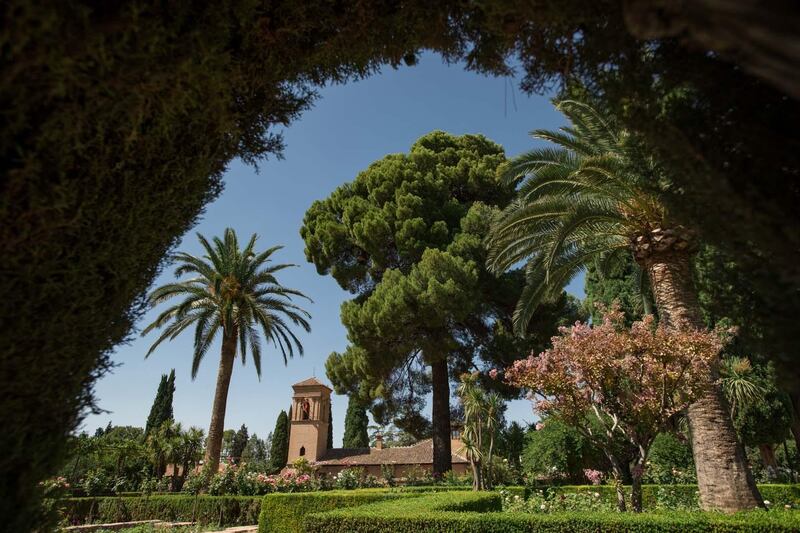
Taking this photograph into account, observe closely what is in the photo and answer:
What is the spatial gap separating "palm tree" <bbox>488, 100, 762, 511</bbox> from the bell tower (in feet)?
72.7

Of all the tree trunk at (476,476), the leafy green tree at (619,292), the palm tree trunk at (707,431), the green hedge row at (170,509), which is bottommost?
the green hedge row at (170,509)

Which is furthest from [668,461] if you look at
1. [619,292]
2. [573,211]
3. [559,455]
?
[573,211]

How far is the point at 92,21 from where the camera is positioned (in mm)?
2121

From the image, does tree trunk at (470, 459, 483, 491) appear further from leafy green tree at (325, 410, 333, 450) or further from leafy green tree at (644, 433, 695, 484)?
leafy green tree at (325, 410, 333, 450)

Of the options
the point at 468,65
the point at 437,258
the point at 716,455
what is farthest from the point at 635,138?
the point at 437,258

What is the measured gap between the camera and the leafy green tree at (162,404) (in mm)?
39688

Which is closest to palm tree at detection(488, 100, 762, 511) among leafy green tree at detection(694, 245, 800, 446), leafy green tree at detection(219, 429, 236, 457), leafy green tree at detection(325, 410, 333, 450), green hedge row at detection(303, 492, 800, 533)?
green hedge row at detection(303, 492, 800, 533)

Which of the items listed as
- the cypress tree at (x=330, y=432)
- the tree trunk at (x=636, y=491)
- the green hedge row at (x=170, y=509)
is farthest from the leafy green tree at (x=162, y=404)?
the tree trunk at (x=636, y=491)

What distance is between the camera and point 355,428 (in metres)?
41.9

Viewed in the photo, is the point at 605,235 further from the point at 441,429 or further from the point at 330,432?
the point at 330,432

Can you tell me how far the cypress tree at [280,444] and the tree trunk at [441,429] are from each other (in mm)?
20191

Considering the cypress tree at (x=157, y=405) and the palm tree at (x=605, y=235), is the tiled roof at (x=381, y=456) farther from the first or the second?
the palm tree at (x=605, y=235)

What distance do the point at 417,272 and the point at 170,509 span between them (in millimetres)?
12722

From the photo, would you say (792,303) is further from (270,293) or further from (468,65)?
(270,293)
